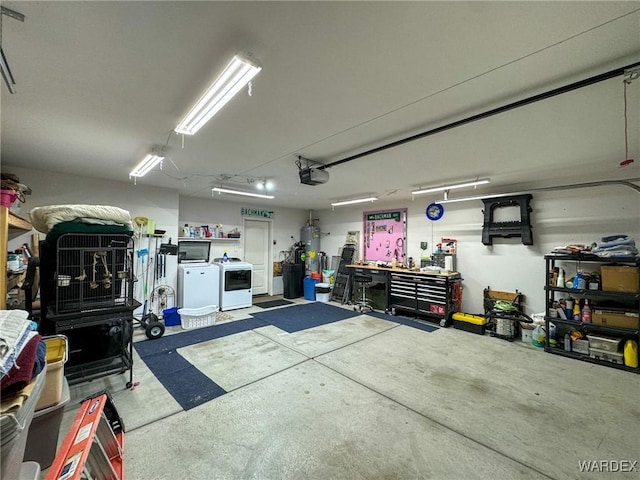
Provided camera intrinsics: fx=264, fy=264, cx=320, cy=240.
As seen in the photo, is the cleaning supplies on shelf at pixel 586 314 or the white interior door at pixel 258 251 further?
the white interior door at pixel 258 251

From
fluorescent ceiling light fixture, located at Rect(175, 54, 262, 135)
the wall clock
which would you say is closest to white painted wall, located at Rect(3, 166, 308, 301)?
fluorescent ceiling light fixture, located at Rect(175, 54, 262, 135)

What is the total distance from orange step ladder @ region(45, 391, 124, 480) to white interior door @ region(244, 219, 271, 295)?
17.6 feet

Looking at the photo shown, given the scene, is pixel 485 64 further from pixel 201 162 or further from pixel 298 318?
pixel 298 318

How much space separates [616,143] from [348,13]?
3.24m

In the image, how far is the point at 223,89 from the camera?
5.37 ft

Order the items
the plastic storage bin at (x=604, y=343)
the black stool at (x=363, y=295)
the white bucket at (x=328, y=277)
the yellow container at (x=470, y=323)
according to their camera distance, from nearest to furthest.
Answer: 1. the plastic storage bin at (x=604, y=343)
2. the yellow container at (x=470, y=323)
3. the black stool at (x=363, y=295)
4. the white bucket at (x=328, y=277)

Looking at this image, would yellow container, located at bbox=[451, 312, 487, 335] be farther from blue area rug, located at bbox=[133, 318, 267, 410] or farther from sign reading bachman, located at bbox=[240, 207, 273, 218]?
sign reading bachman, located at bbox=[240, 207, 273, 218]

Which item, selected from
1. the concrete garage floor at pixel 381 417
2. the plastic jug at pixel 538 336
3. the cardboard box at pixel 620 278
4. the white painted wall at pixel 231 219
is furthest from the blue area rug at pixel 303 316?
the cardboard box at pixel 620 278

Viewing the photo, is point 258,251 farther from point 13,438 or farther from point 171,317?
point 13,438

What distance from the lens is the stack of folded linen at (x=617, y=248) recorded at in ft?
10.6

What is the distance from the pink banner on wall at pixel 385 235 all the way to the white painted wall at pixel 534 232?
202 mm

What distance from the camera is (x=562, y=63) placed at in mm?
1523

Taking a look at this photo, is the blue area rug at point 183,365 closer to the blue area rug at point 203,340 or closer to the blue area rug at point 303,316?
the blue area rug at point 203,340

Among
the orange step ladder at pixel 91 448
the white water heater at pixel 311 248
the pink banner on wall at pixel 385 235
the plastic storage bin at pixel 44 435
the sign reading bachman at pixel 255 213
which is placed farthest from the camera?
the white water heater at pixel 311 248
